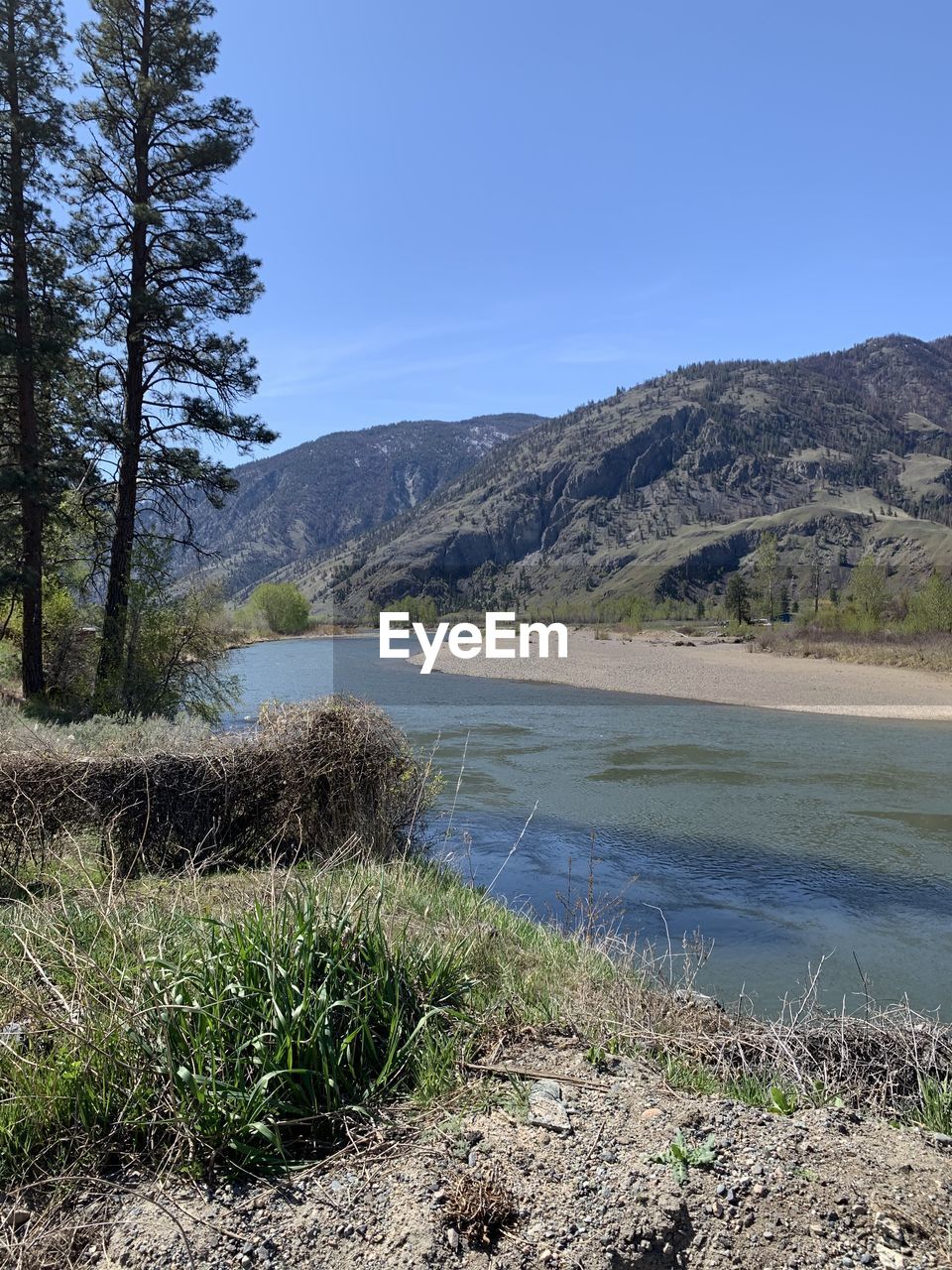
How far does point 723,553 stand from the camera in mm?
173500

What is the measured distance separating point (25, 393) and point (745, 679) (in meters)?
34.3

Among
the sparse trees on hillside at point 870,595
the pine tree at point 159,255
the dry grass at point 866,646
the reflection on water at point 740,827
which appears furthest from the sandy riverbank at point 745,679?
the pine tree at point 159,255

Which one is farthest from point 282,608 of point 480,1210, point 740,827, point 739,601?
point 480,1210

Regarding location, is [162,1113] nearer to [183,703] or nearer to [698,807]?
[698,807]

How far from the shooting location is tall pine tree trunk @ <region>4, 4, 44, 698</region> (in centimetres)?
1619

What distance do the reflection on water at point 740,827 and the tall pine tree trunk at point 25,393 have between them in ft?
27.3

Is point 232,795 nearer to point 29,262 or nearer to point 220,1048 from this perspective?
point 220,1048

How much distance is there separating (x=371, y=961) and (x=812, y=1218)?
2.04 meters

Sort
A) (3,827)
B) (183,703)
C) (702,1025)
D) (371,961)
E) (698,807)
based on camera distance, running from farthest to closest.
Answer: (183,703) → (698,807) → (3,827) → (702,1025) → (371,961)

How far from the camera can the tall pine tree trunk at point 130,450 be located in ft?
56.1

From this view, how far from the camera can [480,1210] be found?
2.74 meters

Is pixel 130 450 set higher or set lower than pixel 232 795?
higher

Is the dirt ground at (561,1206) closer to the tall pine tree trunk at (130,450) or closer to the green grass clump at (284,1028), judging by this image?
the green grass clump at (284,1028)

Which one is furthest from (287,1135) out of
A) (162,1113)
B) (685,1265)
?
(685,1265)
